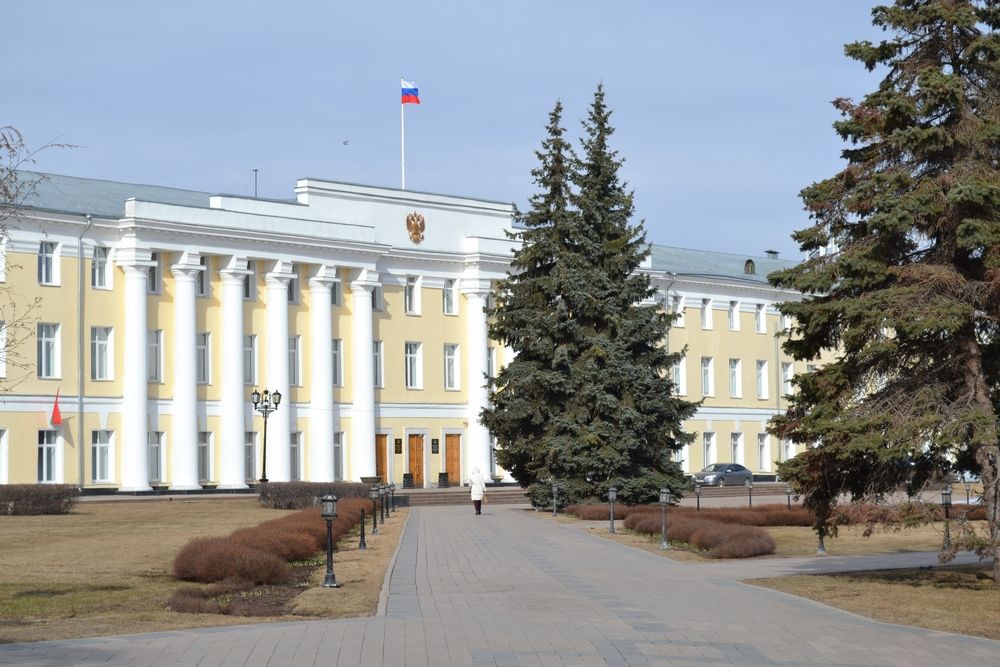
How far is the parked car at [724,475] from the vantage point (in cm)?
6906

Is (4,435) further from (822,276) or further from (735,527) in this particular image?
(822,276)

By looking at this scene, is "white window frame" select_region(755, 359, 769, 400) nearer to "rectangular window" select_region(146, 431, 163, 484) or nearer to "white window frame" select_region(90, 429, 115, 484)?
"rectangular window" select_region(146, 431, 163, 484)

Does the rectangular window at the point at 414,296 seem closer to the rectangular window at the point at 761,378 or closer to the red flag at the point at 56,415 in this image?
the red flag at the point at 56,415

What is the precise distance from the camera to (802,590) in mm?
18188

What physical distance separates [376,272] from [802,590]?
151 ft

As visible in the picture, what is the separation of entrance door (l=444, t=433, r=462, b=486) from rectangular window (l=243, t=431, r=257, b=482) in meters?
9.80

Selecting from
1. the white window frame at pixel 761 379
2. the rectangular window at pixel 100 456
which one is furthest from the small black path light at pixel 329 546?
the white window frame at pixel 761 379

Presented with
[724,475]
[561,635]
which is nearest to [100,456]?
[724,475]

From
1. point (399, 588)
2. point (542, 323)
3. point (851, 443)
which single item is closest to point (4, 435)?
point (542, 323)

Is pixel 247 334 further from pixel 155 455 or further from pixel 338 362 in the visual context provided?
pixel 155 455

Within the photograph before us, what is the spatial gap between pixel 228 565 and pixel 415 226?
152 ft

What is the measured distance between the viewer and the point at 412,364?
65250 millimetres

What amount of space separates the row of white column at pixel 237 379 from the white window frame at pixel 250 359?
589 mm

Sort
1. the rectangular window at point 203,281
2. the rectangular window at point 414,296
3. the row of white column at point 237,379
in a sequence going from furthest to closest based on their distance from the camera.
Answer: the rectangular window at point 414,296 → the rectangular window at point 203,281 → the row of white column at point 237,379
